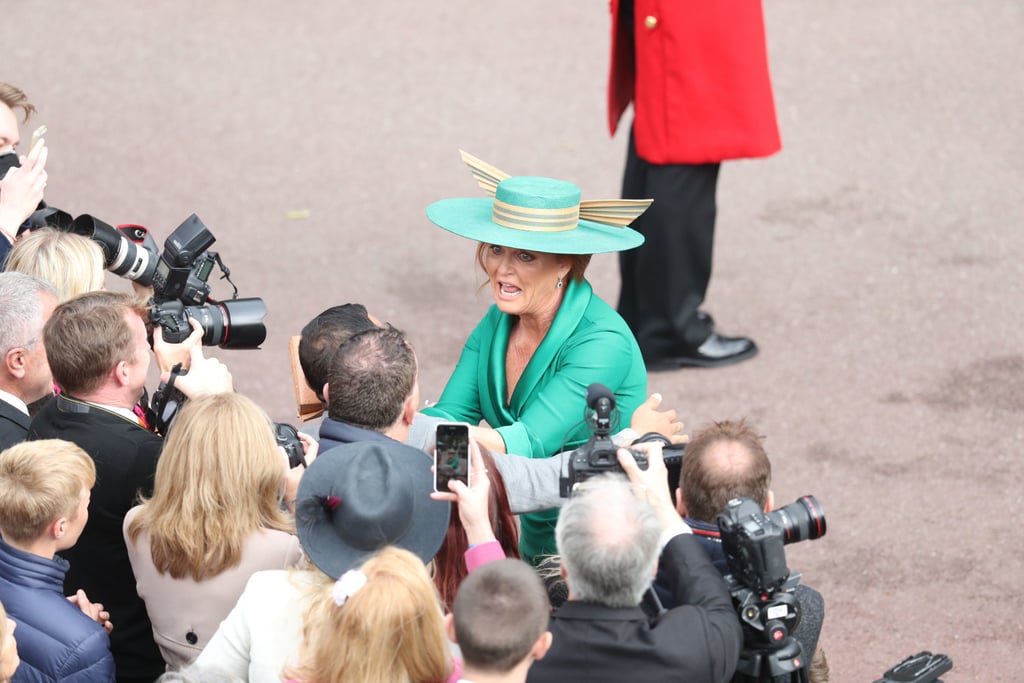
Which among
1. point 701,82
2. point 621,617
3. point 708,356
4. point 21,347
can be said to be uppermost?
point 701,82

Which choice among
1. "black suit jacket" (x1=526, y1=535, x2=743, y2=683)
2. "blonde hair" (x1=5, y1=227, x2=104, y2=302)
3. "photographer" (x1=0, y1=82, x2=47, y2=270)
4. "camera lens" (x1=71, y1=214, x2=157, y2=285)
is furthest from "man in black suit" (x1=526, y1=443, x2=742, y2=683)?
"photographer" (x1=0, y1=82, x2=47, y2=270)

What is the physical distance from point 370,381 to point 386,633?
0.83m

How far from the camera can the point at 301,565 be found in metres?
2.71

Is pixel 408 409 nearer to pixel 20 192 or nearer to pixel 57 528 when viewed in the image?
pixel 57 528

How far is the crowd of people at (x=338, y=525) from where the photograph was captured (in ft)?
7.85

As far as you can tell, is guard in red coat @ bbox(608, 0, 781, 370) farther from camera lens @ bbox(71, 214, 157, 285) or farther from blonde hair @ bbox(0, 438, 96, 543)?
blonde hair @ bbox(0, 438, 96, 543)

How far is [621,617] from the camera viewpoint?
8.14 ft

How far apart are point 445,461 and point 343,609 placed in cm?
51

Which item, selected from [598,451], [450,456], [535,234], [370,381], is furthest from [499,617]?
[535,234]

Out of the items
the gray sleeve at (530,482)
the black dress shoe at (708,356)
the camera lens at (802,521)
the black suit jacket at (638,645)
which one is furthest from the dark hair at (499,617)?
the black dress shoe at (708,356)

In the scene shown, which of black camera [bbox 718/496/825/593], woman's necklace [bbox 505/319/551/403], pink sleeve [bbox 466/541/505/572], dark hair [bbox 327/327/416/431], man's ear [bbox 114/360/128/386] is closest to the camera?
black camera [bbox 718/496/825/593]

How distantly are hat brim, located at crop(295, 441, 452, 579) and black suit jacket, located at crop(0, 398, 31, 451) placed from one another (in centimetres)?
93

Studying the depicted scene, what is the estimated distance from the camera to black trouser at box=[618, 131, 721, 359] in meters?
5.73

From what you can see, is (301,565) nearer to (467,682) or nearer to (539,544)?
(467,682)
